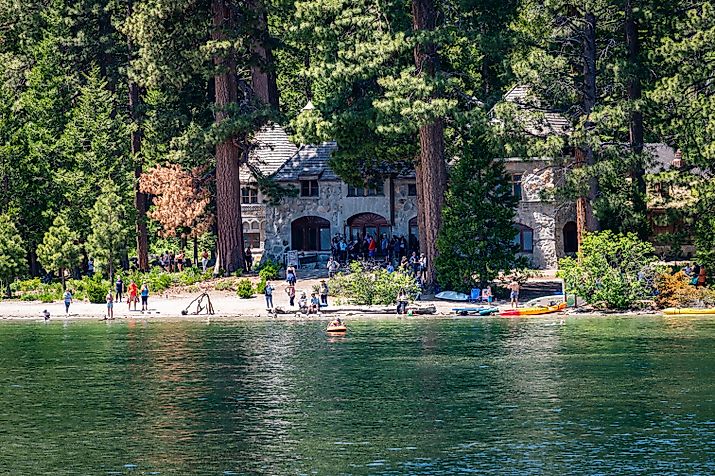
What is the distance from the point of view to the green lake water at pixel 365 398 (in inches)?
1551

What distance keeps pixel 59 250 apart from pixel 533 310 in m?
30.0

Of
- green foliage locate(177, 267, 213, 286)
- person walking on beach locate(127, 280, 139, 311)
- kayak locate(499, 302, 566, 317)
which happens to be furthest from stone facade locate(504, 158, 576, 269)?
person walking on beach locate(127, 280, 139, 311)

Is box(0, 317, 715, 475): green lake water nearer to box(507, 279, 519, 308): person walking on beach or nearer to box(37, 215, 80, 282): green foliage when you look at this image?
box(507, 279, 519, 308): person walking on beach

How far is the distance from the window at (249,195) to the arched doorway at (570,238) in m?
23.9

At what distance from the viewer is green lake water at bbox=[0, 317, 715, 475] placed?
39406 mm

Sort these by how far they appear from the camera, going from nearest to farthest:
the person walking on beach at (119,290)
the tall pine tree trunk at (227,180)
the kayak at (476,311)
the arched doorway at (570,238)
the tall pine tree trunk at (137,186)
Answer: the kayak at (476,311)
the person walking on beach at (119,290)
the tall pine tree trunk at (227,180)
the arched doorway at (570,238)
the tall pine tree trunk at (137,186)

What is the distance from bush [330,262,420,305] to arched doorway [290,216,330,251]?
1913 centimetres

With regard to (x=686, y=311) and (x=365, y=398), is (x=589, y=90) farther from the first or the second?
(x=365, y=398)

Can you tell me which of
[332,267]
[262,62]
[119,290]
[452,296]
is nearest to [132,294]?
[119,290]

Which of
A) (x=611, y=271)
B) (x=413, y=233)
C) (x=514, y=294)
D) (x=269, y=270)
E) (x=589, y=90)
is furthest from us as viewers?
(x=413, y=233)

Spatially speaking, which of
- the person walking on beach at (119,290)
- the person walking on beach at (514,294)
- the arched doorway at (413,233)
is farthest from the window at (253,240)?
the person walking on beach at (514,294)

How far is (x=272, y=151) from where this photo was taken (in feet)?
312

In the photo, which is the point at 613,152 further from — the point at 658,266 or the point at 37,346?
the point at 37,346

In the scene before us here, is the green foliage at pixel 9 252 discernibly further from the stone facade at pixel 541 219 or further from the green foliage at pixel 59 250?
the stone facade at pixel 541 219
